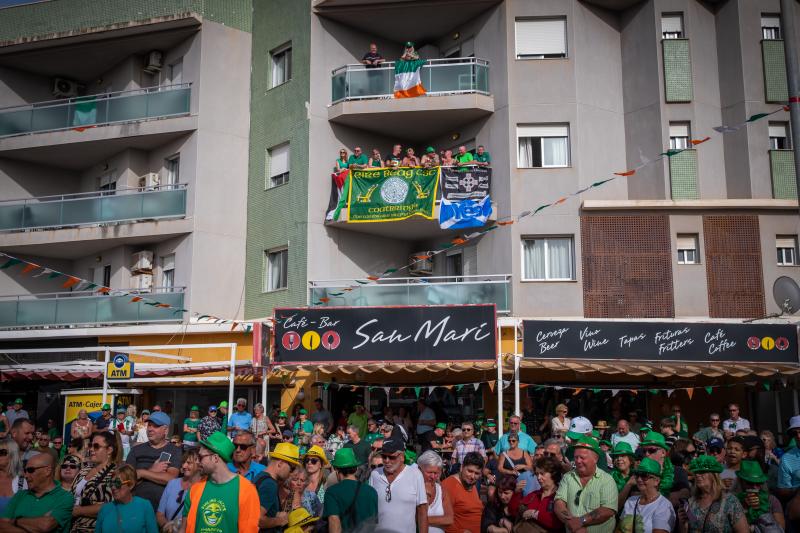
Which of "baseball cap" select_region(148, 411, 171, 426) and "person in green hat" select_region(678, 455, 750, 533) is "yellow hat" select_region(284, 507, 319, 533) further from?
A: "person in green hat" select_region(678, 455, 750, 533)

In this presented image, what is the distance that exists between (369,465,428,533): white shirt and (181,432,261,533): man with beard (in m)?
1.68

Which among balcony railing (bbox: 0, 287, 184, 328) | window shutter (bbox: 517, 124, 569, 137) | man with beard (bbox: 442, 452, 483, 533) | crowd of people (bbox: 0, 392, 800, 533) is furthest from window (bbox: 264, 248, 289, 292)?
man with beard (bbox: 442, 452, 483, 533)

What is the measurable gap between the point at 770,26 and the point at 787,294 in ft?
25.5

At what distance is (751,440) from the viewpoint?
9.05 m

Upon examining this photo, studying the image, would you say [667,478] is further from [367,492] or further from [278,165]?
[278,165]

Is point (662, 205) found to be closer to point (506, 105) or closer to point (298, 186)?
point (506, 105)

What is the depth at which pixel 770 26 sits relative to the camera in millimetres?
21734

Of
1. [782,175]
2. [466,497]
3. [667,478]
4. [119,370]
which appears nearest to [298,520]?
[466,497]

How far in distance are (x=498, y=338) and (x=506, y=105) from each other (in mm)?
6970

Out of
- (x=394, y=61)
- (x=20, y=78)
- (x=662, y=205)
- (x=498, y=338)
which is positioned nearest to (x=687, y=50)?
(x=662, y=205)

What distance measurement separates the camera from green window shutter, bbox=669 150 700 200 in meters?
20.8

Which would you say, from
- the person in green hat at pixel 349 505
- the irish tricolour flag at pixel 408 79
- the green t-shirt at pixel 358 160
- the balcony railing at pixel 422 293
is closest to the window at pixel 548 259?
the balcony railing at pixel 422 293

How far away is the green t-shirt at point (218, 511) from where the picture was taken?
5.54m

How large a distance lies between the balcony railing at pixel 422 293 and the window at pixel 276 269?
8.02 ft
